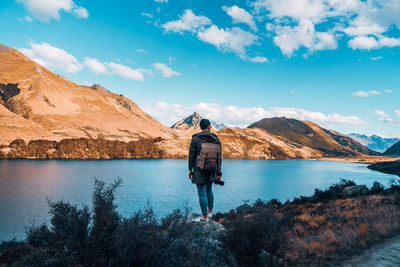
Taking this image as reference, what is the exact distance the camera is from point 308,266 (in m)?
5.02

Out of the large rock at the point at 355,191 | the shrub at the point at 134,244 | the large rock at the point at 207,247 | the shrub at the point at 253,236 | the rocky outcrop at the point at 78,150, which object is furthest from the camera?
the rocky outcrop at the point at 78,150

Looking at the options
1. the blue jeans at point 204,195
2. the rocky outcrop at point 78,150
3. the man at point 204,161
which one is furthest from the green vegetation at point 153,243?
the rocky outcrop at point 78,150

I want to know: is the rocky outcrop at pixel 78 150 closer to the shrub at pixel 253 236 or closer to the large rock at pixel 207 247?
the large rock at pixel 207 247

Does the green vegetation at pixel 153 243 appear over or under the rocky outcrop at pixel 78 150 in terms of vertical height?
over

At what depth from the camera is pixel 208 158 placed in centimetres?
598

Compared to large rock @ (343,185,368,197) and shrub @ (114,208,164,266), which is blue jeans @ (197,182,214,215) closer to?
shrub @ (114,208,164,266)

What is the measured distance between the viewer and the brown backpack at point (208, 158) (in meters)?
5.96

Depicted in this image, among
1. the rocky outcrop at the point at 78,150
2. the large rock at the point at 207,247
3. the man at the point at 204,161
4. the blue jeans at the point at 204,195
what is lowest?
the rocky outcrop at the point at 78,150

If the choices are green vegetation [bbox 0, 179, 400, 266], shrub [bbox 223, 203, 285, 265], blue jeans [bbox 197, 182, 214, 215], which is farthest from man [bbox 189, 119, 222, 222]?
shrub [bbox 223, 203, 285, 265]

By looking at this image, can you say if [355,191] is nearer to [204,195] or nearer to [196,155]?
[204,195]

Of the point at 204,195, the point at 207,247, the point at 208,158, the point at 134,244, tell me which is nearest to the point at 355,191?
the point at 204,195

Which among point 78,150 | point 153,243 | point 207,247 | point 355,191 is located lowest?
point 78,150

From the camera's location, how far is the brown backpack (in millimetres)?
5957

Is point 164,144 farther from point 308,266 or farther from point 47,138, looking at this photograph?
point 308,266
